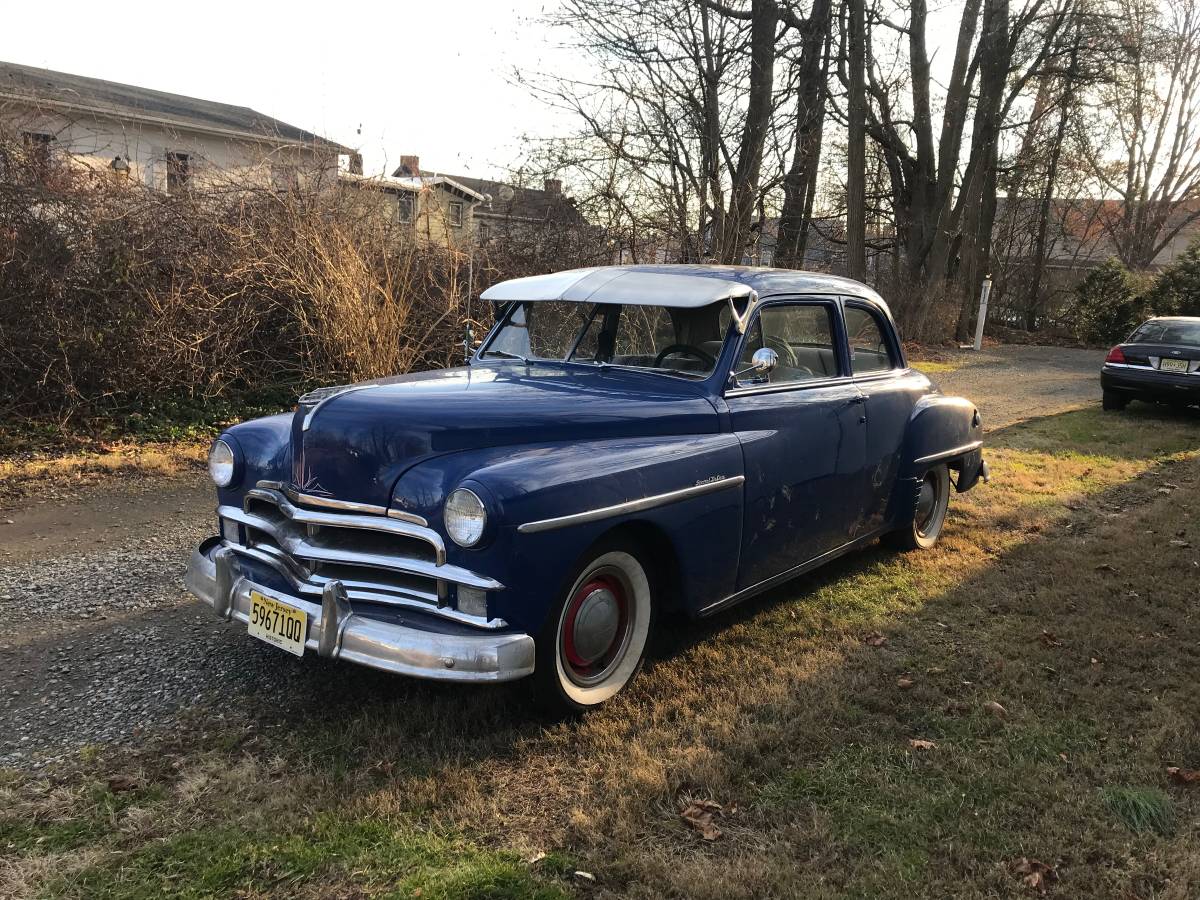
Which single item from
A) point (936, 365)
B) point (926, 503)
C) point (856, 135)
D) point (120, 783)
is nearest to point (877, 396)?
point (926, 503)

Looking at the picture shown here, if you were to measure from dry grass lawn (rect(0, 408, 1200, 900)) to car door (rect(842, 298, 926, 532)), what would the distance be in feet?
2.58

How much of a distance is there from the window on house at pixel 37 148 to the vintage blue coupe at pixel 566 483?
5.70 metres

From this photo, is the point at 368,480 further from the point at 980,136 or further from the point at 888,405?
the point at 980,136

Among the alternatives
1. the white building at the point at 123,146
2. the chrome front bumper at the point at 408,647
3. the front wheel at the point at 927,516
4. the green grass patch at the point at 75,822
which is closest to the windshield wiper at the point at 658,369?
the chrome front bumper at the point at 408,647

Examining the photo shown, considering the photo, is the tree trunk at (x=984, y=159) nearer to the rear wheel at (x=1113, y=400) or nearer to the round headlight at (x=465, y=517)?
the rear wheel at (x=1113, y=400)

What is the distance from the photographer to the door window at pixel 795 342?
412cm

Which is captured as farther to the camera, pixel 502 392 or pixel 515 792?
pixel 502 392

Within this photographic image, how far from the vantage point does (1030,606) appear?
4613mm

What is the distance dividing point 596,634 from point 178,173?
8321 millimetres

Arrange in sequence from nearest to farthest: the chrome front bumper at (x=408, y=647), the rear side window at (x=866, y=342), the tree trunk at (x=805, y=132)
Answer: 1. the chrome front bumper at (x=408, y=647)
2. the rear side window at (x=866, y=342)
3. the tree trunk at (x=805, y=132)

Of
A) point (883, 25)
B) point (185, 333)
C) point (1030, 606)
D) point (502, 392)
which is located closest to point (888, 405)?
point (1030, 606)

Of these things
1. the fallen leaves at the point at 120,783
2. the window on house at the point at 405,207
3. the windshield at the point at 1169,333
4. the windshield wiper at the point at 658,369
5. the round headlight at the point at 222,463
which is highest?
the window on house at the point at 405,207

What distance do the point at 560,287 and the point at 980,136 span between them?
70.6ft

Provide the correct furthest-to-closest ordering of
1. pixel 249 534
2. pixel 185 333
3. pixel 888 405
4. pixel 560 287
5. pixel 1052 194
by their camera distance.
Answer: pixel 1052 194, pixel 185 333, pixel 888 405, pixel 560 287, pixel 249 534
